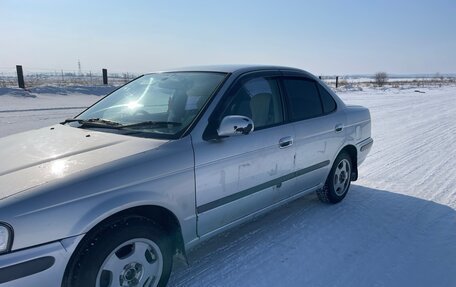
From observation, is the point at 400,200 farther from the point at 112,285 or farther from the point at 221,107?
the point at 112,285

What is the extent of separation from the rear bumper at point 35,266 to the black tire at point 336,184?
327 centimetres

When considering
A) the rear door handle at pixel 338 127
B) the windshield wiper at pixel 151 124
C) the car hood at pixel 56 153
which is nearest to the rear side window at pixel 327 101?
the rear door handle at pixel 338 127

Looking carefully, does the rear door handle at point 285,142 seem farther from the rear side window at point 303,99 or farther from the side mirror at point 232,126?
the side mirror at point 232,126

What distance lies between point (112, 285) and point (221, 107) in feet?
5.22

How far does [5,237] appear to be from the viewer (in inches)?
72.7

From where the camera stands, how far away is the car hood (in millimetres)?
2139

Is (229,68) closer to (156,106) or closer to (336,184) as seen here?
(156,106)

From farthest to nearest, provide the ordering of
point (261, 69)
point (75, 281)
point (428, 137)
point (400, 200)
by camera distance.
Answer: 1. point (428, 137)
2. point (400, 200)
3. point (261, 69)
4. point (75, 281)

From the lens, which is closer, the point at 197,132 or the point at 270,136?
the point at 197,132

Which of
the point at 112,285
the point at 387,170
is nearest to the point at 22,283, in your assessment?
the point at 112,285

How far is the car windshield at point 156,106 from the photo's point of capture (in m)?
2.94

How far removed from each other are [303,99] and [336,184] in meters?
1.29

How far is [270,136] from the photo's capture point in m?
3.37

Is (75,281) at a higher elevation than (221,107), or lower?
lower
